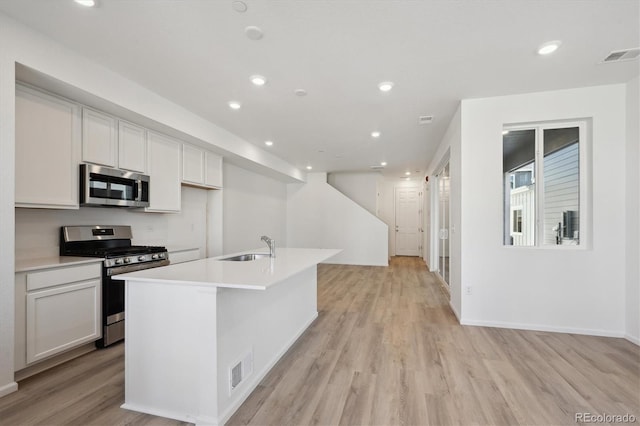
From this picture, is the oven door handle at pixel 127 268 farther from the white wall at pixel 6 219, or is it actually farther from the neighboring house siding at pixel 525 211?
the neighboring house siding at pixel 525 211

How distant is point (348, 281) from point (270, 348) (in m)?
3.62

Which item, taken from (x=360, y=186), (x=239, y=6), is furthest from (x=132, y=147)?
(x=360, y=186)

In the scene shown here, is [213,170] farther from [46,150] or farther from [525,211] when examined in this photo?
[525,211]

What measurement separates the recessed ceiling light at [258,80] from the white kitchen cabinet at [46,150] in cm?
167

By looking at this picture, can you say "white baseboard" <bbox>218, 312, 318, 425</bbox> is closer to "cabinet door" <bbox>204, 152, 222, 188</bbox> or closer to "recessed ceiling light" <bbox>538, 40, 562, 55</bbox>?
"cabinet door" <bbox>204, 152, 222, 188</bbox>

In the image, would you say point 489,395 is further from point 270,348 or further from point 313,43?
point 313,43

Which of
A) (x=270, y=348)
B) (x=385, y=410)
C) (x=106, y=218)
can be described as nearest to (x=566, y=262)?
(x=385, y=410)

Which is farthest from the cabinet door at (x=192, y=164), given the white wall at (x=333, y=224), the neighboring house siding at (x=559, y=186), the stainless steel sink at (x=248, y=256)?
the neighboring house siding at (x=559, y=186)

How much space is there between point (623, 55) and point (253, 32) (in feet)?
10.3

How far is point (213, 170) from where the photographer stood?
462 cm

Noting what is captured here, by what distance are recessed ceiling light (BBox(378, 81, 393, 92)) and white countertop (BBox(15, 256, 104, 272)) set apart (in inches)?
129

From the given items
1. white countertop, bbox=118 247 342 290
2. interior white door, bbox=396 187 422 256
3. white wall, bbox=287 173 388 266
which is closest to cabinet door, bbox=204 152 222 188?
white countertop, bbox=118 247 342 290

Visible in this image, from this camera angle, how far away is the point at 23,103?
91.0 inches

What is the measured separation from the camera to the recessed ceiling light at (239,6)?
185 centimetres
